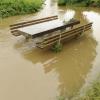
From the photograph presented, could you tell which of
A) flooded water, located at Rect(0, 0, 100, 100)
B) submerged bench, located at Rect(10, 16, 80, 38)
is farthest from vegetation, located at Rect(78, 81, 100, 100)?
submerged bench, located at Rect(10, 16, 80, 38)

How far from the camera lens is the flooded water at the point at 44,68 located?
6539 mm

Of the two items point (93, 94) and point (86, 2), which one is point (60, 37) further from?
point (86, 2)

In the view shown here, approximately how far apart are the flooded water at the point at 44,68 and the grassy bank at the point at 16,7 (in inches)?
111

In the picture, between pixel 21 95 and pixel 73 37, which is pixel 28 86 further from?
pixel 73 37

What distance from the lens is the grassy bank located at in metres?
13.9

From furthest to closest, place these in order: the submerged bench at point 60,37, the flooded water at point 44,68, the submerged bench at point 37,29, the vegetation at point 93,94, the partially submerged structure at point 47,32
Result: the submerged bench at point 37,29, the partially submerged structure at point 47,32, the submerged bench at point 60,37, the flooded water at point 44,68, the vegetation at point 93,94

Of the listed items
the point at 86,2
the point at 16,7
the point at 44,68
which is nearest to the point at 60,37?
the point at 44,68

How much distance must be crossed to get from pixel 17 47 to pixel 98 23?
6057mm

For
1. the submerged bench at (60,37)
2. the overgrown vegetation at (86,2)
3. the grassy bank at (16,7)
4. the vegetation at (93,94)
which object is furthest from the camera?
the overgrown vegetation at (86,2)

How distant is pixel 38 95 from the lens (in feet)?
21.0

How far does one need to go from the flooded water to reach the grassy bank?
2.82 meters

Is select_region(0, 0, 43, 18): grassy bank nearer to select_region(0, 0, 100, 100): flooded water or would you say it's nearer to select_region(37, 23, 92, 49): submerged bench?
select_region(0, 0, 100, 100): flooded water

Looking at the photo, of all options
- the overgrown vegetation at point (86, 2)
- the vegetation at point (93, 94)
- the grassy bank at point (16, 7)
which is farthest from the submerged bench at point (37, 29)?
the overgrown vegetation at point (86, 2)

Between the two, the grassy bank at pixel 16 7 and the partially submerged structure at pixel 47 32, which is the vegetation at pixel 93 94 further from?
the grassy bank at pixel 16 7
